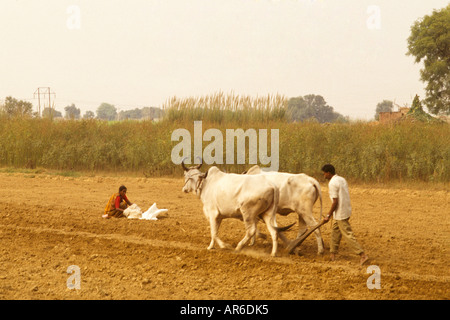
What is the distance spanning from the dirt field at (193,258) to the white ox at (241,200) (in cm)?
43

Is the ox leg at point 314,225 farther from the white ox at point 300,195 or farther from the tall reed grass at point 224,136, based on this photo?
the tall reed grass at point 224,136

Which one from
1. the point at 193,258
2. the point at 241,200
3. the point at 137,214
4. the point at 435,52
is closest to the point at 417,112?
the point at 435,52

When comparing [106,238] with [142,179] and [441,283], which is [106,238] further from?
[142,179]

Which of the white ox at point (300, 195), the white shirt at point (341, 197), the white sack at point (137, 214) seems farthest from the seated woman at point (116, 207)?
the white shirt at point (341, 197)

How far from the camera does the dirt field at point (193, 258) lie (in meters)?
6.94

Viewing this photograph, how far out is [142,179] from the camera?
1908 centimetres

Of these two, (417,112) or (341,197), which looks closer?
(341,197)

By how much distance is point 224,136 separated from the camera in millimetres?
20391

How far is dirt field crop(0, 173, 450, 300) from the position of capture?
22.8ft

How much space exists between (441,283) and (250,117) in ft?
51.2

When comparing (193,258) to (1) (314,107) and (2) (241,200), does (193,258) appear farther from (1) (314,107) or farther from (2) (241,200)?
(1) (314,107)

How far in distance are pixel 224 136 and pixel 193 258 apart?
12.1 metres

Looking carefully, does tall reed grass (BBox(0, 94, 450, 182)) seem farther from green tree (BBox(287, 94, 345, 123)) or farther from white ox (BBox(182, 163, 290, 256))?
green tree (BBox(287, 94, 345, 123))

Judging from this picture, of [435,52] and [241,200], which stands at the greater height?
[435,52]
